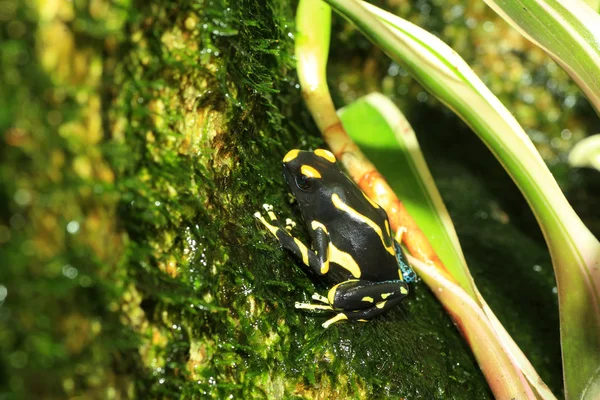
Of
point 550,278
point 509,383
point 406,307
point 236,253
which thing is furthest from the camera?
point 550,278

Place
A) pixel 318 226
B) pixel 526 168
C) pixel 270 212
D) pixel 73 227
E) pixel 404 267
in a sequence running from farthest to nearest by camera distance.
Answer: pixel 404 267, pixel 318 226, pixel 270 212, pixel 526 168, pixel 73 227

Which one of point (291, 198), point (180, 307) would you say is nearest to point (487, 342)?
point (291, 198)

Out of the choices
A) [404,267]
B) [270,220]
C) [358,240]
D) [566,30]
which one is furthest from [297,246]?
[566,30]

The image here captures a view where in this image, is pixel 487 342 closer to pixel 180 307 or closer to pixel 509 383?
pixel 509 383

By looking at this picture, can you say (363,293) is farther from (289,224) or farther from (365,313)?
(289,224)

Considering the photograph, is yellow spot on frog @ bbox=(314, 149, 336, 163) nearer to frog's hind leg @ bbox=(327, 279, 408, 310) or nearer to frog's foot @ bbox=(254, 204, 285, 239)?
frog's foot @ bbox=(254, 204, 285, 239)

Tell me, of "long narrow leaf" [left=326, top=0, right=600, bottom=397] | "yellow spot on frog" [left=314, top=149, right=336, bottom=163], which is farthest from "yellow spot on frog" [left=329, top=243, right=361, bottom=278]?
"long narrow leaf" [left=326, top=0, right=600, bottom=397]
